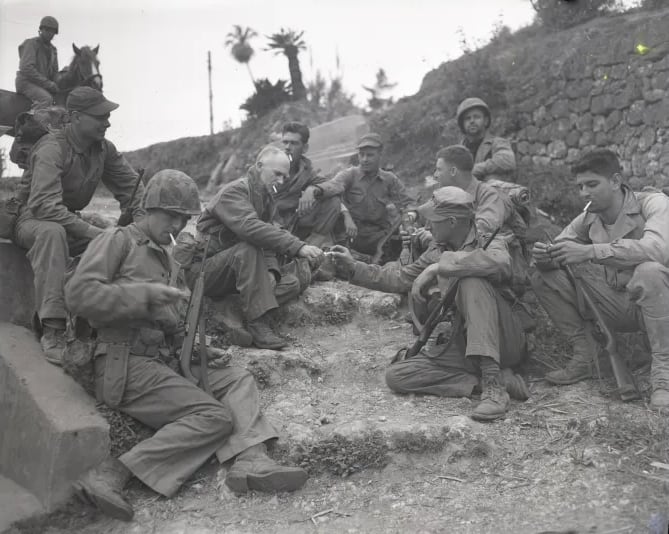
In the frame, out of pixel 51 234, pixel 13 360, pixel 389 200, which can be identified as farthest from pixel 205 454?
pixel 389 200

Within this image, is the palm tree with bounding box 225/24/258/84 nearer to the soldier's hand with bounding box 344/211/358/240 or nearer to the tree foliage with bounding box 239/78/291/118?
the tree foliage with bounding box 239/78/291/118

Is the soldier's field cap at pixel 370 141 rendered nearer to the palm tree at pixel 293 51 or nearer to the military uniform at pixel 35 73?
the military uniform at pixel 35 73

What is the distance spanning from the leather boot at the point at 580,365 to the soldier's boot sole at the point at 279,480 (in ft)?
6.91

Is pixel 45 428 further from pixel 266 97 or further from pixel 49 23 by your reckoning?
pixel 266 97

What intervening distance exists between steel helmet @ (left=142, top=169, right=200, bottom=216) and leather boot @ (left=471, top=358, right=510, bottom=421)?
225 centimetres

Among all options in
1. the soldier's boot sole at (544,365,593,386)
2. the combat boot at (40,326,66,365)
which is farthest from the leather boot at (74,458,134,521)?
the soldier's boot sole at (544,365,593,386)

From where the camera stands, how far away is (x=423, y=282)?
16.2 ft

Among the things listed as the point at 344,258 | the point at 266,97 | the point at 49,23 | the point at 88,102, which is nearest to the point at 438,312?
the point at 344,258

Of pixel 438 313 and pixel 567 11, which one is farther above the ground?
pixel 567 11

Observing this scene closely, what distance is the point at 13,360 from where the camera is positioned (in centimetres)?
418

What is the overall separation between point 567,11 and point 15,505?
43.1 ft

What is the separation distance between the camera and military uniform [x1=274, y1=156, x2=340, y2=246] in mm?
7457

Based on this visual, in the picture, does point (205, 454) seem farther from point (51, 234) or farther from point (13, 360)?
point (51, 234)

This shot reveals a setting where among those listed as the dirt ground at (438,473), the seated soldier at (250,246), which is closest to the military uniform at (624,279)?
the dirt ground at (438,473)
